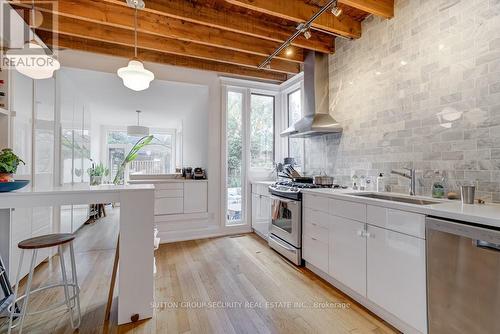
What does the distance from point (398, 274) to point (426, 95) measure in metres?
1.56

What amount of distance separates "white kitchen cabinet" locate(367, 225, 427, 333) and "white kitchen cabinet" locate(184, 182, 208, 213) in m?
2.68

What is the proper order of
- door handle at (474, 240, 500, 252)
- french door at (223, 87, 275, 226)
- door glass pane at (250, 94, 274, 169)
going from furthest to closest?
door glass pane at (250, 94, 274, 169) < french door at (223, 87, 275, 226) < door handle at (474, 240, 500, 252)

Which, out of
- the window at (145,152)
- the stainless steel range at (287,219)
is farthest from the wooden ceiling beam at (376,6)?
the window at (145,152)

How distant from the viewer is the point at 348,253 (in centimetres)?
210

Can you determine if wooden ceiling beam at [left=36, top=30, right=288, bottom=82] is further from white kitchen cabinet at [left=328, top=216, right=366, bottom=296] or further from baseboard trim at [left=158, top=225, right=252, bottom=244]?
white kitchen cabinet at [left=328, top=216, right=366, bottom=296]

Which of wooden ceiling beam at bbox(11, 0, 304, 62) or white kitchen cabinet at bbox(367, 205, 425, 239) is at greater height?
wooden ceiling beam at bbox(11, 0, 304, 62)

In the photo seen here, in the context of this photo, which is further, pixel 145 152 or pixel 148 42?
pixel 145 152

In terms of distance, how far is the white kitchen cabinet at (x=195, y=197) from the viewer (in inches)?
151

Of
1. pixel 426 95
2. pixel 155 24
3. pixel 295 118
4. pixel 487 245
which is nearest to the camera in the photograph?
pixel 487 245

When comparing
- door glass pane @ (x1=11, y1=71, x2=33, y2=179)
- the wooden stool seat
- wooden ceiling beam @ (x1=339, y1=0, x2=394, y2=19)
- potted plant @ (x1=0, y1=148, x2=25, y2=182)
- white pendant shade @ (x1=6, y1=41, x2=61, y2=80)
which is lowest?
the wooden stool seat

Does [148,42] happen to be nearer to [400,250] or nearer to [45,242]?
[45,242]

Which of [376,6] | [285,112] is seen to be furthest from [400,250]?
[285,112]

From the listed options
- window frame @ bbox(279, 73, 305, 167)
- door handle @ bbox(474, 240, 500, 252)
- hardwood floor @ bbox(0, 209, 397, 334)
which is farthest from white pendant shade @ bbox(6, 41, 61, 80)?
window frame @ bbox(279, 73, 305, 167)

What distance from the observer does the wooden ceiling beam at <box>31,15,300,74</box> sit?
2742mm
